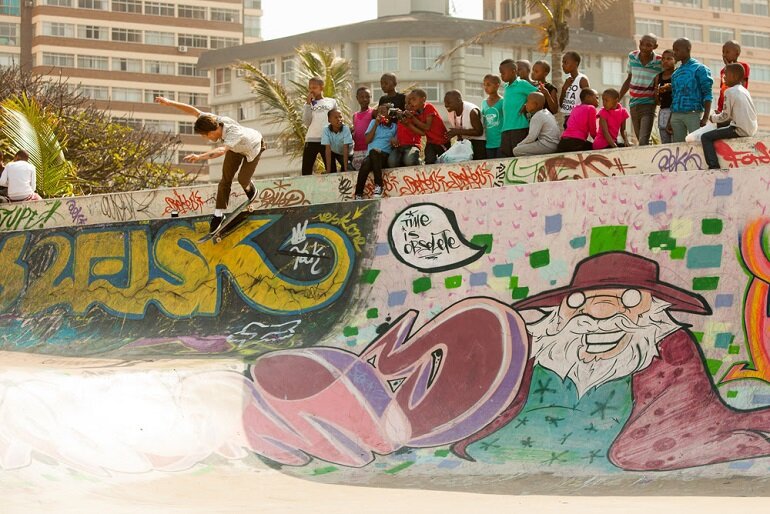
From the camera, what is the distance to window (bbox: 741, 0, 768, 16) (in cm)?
8156

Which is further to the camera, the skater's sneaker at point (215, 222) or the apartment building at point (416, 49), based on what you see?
Answer: the apartment building at point (416, 49)

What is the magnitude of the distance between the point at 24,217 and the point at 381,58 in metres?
45.4

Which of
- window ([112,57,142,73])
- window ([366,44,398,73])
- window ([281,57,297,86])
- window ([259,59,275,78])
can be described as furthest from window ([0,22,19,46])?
window ([366,44,398,73])

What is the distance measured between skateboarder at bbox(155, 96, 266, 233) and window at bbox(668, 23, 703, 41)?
68150 millimetres

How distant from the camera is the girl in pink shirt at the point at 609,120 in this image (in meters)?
13.6

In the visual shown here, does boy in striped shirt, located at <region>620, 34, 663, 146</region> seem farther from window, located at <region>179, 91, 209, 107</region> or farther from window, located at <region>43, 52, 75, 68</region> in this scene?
window, located at <region>179, 91, 209, 107</region>

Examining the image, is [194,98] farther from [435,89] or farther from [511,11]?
[435,89]

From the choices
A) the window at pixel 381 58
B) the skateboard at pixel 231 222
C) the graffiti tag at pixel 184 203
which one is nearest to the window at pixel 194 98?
the window at pixel 381 58

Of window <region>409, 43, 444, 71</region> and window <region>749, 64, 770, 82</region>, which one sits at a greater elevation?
window <region>749, 64, 770, 82</region>

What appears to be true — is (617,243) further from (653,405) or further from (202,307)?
(202,307)

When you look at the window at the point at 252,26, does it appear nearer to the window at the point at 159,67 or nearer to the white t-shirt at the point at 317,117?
the window at the point at 159,67

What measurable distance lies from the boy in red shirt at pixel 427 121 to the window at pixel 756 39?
72.3 meters

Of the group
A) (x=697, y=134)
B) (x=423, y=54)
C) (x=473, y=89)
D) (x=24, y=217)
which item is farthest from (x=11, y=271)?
(x=473, y=89)

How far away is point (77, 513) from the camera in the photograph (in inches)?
333
